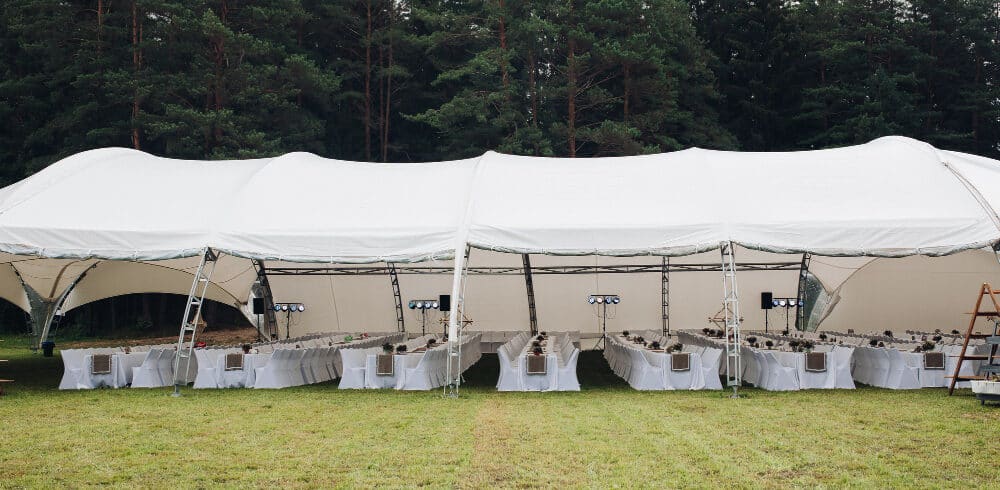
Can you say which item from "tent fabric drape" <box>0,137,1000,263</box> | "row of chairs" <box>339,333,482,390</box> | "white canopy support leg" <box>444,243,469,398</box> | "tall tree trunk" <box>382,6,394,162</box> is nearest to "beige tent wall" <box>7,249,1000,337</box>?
"tent fabric drape" <box>0,137,1000,263</box>

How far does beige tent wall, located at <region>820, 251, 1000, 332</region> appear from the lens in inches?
815

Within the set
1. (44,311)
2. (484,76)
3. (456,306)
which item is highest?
(484,76)

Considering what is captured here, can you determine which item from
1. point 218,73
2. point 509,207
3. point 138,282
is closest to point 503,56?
point 218,73

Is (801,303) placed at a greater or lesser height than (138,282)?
lesser

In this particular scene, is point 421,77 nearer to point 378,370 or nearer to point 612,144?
point 612,144

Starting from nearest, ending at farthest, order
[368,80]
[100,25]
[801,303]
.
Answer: [801,303] → [100,25] → [368,80]

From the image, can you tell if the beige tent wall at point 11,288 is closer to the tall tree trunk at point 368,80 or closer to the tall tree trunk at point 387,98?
the tall tree trunk at point 368,80

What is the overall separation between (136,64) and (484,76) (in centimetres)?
1107

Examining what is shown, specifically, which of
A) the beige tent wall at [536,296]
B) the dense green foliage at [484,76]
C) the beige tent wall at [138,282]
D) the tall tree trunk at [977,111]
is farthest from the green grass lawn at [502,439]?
the tall tree trunk at [977,111]

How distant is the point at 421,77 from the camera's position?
110 feet

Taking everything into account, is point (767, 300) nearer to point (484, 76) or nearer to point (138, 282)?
point (484, 76)

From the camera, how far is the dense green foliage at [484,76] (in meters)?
27.7

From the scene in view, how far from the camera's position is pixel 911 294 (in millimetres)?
21375

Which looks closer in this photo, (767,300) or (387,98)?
(767,300)
